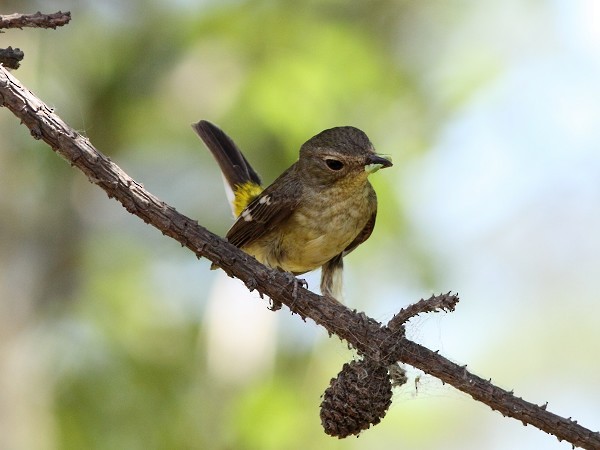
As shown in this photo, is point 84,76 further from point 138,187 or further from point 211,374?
point 138,187

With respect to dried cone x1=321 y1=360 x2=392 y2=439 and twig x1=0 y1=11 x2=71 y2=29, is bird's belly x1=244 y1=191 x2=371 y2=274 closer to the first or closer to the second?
dried cone x1=321 y1=360 x2=392 y2=439

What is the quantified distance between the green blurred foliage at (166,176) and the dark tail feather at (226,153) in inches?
29.0

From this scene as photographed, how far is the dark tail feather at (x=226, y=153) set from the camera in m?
6.12

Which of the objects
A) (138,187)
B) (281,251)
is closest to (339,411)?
(138,187)

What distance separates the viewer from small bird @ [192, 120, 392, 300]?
5133 mm

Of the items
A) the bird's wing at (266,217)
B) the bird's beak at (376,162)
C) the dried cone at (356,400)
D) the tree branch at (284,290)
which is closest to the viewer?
the tree branch at (284,290)

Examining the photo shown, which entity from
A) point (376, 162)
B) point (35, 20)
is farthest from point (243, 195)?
point (35, 20)

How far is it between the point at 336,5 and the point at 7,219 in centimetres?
399

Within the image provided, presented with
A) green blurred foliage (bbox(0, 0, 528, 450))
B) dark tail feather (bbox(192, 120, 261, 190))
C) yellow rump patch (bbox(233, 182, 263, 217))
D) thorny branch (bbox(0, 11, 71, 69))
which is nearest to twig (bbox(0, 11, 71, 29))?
thorny branch (bbox(0, 11, 71, 69))

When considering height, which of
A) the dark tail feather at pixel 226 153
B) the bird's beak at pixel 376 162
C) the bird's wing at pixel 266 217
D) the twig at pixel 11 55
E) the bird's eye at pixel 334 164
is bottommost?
the twig at pixel 11 55

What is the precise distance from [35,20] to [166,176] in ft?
20.4

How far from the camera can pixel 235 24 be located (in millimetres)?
8273

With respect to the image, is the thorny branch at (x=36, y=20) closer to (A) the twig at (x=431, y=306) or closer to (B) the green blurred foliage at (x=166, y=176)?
(A) the twig at (x=431, y=306)

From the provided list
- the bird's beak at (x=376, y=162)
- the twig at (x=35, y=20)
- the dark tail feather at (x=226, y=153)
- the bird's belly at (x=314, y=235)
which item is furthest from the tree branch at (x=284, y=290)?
the dark tail feather at (x=226, y=153)
